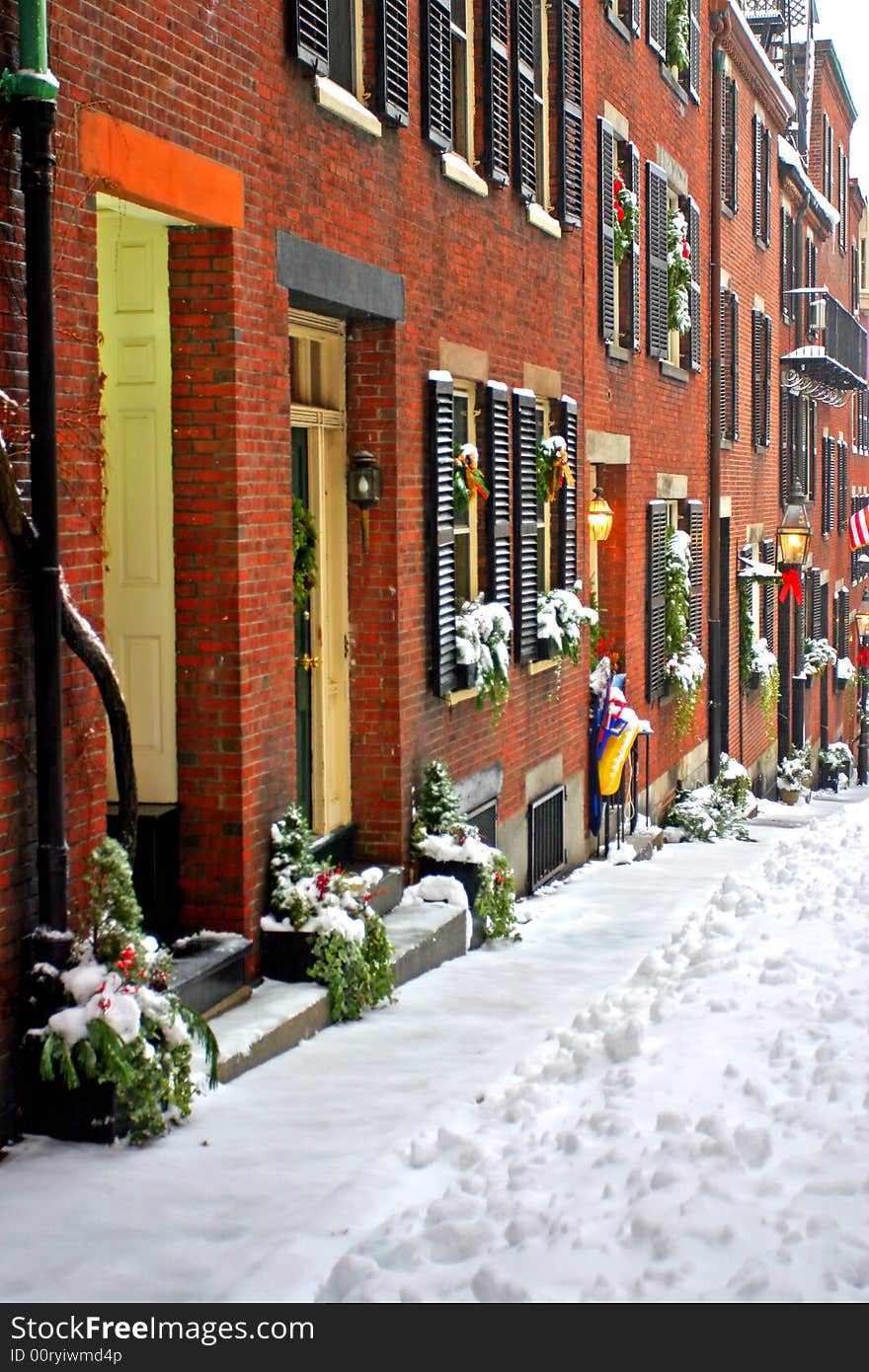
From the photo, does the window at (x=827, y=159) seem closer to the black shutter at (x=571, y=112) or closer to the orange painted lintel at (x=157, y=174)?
the black shutter at (x=571, y=112)

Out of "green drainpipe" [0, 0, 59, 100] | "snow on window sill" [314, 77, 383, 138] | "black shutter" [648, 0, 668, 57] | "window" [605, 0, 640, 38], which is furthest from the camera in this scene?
"black shutter" [648, 0, 668, 57]

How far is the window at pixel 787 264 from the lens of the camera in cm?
2639

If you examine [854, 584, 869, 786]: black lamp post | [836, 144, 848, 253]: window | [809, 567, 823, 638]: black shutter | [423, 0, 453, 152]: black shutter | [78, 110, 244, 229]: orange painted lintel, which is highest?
[836, 144, 848, 253]: window

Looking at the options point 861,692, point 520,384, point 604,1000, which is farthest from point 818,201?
point 604,1000

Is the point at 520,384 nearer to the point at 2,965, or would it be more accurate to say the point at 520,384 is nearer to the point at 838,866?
the point at 838,866

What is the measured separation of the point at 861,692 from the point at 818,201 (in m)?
10.2

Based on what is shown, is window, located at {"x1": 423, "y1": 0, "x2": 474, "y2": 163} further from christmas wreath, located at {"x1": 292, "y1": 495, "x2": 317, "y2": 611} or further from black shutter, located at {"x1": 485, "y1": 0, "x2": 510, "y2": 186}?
christmas wreath, located at {"x1": 292, "y1": 495, "x2": 317, "y2": 611}

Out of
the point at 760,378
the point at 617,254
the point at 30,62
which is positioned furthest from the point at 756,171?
the point at 30,62

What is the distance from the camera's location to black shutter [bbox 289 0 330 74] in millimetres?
7520

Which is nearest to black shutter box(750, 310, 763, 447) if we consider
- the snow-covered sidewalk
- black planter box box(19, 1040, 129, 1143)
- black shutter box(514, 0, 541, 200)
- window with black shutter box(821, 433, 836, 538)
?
window with black shutter box(821, 433, 836, 538)

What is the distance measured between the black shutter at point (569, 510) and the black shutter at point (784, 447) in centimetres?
1328

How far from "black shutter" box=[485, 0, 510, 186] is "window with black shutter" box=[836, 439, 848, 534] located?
23.7 metres

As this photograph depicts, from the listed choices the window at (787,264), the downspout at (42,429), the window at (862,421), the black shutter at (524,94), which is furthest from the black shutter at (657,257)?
the window at (862,421)

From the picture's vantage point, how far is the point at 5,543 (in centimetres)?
536
